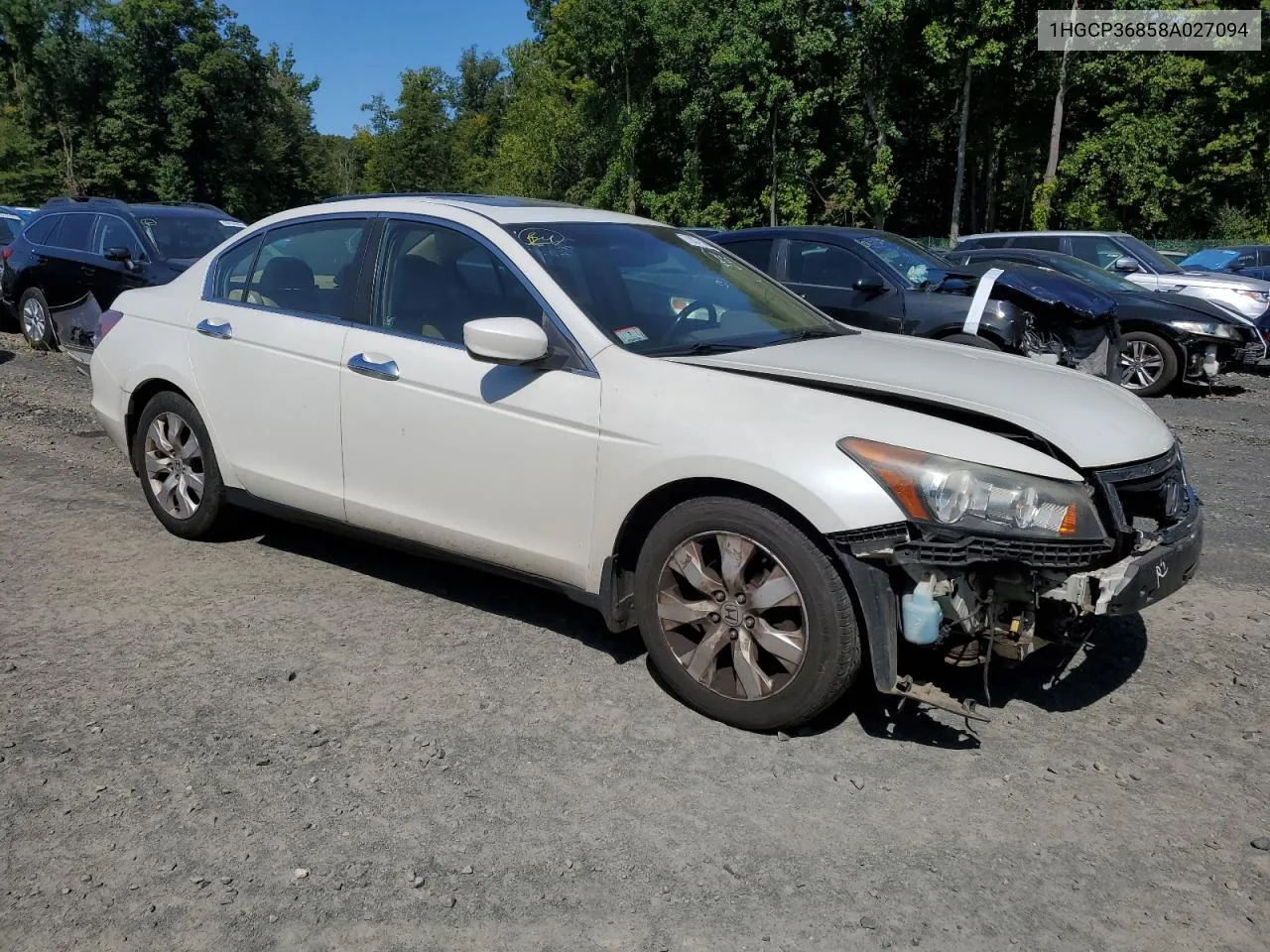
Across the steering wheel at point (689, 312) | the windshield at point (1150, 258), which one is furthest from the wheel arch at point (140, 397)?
the windshield at point (1150, 258)

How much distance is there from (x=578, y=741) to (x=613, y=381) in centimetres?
124

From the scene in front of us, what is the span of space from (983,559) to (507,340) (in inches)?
69.3

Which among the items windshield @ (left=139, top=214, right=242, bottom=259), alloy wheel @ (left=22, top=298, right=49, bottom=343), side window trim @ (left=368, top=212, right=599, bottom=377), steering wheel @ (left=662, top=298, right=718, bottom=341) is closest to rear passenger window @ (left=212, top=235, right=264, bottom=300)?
side window trim @ (left=368, top=212, right=599, bottom=377)

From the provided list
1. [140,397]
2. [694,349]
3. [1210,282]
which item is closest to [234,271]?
[140,397]

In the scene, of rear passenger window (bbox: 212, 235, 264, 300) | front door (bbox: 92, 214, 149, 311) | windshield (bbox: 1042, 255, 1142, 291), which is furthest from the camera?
windshield (bbox: 1042, 255, 1142, 291)

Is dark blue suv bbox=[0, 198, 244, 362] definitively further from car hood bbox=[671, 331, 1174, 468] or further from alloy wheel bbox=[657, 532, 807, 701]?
alloy wheel bbox=[657, 532, 807, 701]

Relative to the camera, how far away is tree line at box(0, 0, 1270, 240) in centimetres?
3528

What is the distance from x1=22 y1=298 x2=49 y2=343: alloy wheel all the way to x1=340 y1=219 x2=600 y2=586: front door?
31.9ft

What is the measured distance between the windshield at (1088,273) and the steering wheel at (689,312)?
8929mm

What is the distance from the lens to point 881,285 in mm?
9391

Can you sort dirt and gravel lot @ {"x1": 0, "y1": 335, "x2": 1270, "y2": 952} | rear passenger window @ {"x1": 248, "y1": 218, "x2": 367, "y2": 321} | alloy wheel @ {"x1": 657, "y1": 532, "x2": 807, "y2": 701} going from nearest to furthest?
1. dirt and gravel lot @ {"x1": 0, "y1": 335, "x2": 1270, "y2": 952}
2. alloy wheel @ {"x1": 657, "y1": 532, "x2": 807, "y2": 701}
3. rear passenger window @ {"x1": 248, "y1": 218, "x2": 367, "y2": 321}

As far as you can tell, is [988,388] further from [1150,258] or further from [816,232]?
[1150,258]

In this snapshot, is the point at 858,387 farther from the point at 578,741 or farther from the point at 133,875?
the point at 133,875

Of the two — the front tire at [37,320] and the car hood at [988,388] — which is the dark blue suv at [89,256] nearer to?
the front tire at [37,320]
